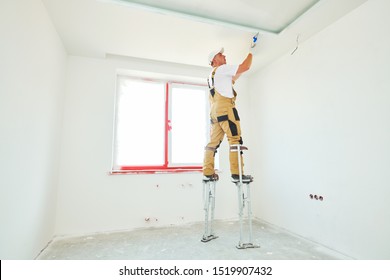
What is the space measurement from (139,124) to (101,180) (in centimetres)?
89

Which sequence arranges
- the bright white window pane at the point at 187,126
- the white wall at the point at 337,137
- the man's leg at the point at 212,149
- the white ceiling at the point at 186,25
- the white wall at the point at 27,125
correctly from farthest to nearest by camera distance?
1. the bright white window pane at the point at 187,126
2. the man's leg at the point at 212,149
3. the white ceiling at the point at 186,25
4. the white wall at the point at 337,137
5. the white wall at the point at 27,125

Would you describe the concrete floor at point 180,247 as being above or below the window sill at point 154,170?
below

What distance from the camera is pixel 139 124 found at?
2895 millimetres

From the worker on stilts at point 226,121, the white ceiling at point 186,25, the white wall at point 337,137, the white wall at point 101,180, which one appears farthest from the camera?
the white wall at point 101,180

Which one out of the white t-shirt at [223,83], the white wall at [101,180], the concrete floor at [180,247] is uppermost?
the white t-shirt at [223,83]

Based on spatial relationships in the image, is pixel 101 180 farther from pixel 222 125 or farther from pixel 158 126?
pixel 222 125

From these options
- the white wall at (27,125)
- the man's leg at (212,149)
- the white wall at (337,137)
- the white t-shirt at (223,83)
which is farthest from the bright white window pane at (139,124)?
the white wall at (337,137)

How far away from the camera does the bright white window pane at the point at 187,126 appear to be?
3039 millimetres

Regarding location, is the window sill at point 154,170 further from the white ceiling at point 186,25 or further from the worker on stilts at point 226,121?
the white ceiling at point 186,25

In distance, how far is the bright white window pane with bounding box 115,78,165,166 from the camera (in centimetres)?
281

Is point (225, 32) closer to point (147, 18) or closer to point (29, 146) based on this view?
point (147, 18)

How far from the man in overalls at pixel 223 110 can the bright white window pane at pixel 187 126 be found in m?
0.85

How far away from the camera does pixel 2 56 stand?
1.23m

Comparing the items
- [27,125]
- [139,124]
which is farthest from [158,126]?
[27,125]
